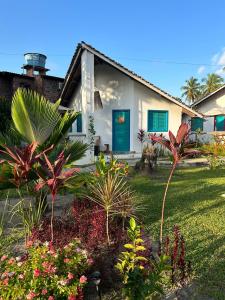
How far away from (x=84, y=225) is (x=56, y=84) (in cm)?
2640

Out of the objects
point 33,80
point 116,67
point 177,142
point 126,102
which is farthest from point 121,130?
point 33,80

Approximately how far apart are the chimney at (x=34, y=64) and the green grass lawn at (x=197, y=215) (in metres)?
22.3

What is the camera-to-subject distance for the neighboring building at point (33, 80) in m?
25.6

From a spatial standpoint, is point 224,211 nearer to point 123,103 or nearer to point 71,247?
point 71,247

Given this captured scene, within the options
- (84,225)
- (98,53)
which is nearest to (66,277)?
(84,225)

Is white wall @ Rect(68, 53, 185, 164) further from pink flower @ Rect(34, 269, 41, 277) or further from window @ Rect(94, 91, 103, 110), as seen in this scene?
pink flower @ Rect(34, 269, 41, 277)

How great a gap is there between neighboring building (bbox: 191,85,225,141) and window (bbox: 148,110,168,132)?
6.21 m

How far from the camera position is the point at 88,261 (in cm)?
321

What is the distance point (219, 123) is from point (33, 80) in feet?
54.8

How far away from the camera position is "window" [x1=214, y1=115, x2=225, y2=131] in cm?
2264

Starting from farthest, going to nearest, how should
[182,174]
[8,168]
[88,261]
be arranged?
[182,174]
[8,168]
[88,261]

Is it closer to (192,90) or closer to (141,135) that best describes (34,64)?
(141,135)

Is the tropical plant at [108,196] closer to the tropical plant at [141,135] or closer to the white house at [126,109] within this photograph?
the white house at [126,109]

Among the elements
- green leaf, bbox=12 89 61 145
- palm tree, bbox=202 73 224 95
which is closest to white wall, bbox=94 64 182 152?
green leaf, bbox=12 89 61 145
